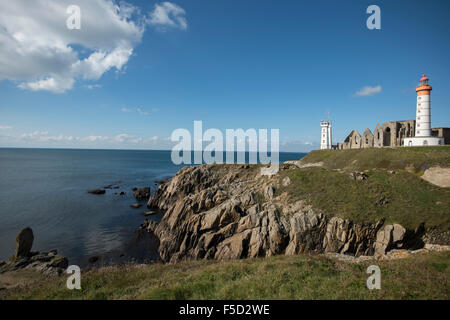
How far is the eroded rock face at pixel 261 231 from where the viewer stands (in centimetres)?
2106

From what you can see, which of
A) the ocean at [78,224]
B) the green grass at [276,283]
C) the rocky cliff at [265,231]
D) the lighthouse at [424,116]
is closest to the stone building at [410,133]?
the lighthouse at [424,116]

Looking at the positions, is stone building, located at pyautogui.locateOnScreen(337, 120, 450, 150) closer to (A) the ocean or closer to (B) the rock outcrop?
(A) the ocean

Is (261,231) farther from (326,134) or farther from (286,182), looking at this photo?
(326,134)

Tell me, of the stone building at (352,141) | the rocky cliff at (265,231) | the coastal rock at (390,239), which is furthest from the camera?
the stone building at (352,141)

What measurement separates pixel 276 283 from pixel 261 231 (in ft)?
43.1

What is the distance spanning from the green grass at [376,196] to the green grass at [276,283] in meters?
8.99

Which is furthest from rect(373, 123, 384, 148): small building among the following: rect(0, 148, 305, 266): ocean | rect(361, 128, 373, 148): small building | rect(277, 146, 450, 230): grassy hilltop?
rect(0, 148, 305, 266): ocean

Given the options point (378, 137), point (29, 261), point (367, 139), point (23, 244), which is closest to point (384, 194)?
point (29, 261)

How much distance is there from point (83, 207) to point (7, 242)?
1825cm

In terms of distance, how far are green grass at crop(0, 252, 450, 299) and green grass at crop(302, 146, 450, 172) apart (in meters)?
30.4

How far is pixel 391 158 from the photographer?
41.5 metres

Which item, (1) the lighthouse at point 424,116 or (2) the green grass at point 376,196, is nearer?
(2) the green grass at point 376,196

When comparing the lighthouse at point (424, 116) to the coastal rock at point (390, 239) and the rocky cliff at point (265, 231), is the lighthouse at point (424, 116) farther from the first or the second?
the coastal rock at point (390, 239)

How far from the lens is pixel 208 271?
12602 mm
